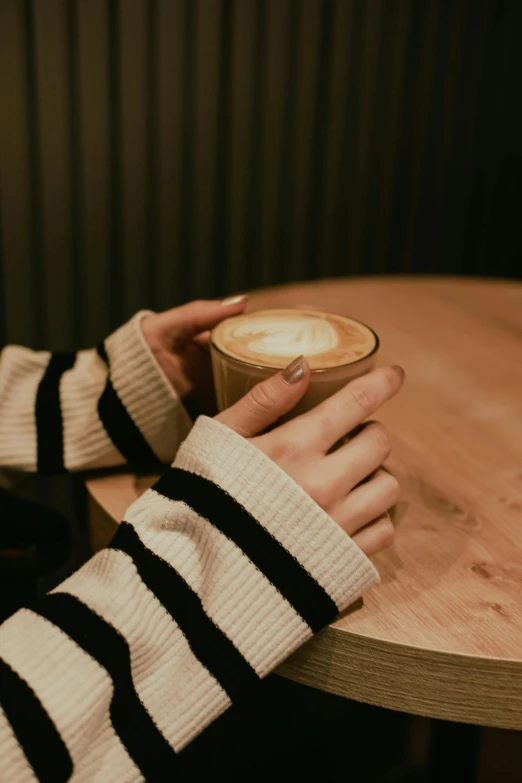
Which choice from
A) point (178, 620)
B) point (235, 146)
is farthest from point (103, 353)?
point (235, 146)

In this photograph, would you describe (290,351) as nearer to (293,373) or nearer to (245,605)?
(293,373)

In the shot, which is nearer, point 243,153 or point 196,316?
point 196,316

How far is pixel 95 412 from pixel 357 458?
0.30 metres

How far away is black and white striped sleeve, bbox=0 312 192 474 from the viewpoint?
0.73 metres

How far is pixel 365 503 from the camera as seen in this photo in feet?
1.79

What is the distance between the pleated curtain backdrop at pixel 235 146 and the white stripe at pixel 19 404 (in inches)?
31.0

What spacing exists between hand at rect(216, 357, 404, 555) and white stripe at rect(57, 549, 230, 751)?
127 mm

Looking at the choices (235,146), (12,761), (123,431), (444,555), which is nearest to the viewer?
(12,761)

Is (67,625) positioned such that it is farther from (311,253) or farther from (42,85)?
(311,253)

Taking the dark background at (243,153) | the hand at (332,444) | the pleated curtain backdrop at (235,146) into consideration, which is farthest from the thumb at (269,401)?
the pleated curtain backdrop at (235,146)

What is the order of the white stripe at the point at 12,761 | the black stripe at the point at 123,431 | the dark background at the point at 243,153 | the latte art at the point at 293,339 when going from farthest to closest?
the dark background at the point at 243,153
the black stripe at the point at 123,431
the latte art at the point at 293,339
the white stripe at the point at 12,761

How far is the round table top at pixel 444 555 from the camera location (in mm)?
504

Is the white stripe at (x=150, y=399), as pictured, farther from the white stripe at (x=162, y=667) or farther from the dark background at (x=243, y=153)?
the dark background at (x=243, y=153)

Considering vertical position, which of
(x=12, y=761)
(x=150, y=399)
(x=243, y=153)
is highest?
(x=243, y=153)
